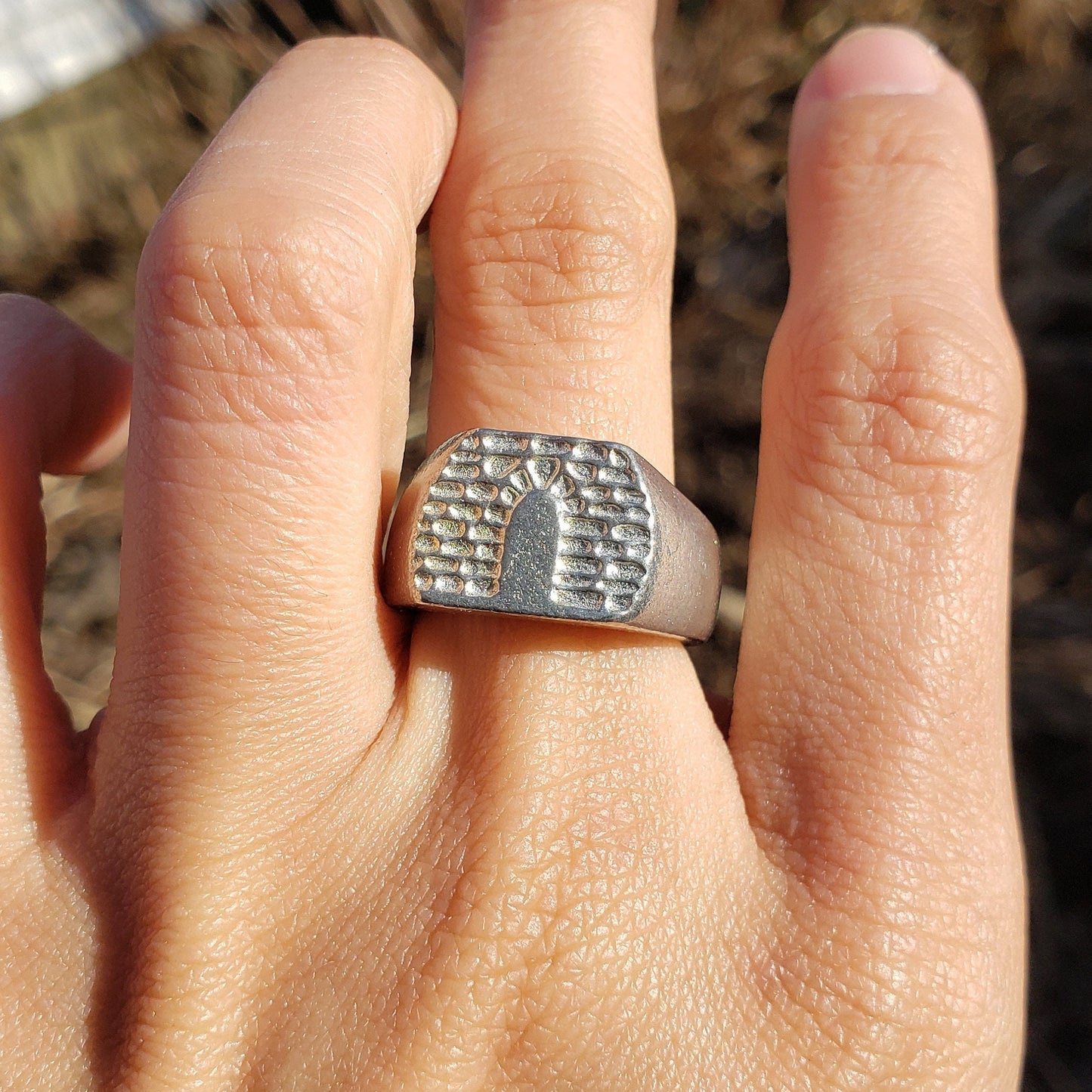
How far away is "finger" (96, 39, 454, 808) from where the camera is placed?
3.66 ft

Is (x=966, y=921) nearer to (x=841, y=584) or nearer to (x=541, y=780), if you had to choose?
(x=841, y=584)

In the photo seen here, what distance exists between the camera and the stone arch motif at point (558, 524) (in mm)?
1097

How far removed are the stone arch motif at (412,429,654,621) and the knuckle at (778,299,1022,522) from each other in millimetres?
339

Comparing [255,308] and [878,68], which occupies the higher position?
[878,68]

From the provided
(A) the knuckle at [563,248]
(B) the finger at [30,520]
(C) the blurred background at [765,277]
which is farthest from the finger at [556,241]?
(C) the blurred background at [765,277]

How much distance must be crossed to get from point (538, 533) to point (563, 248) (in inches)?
17.8

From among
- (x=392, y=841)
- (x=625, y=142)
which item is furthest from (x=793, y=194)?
(x=392, y=841)

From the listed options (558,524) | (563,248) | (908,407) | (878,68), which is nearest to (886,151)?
(878,68)

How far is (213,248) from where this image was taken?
1110 millimetres

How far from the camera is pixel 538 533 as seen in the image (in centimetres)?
111

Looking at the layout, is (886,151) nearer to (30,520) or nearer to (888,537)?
(888,537)

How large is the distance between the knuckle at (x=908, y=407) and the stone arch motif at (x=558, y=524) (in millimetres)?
339

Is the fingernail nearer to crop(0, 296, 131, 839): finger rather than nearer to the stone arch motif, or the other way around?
the stone arch motif

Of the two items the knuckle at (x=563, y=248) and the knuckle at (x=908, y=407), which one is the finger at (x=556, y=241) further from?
the knuckle at (x=908, y=407)
